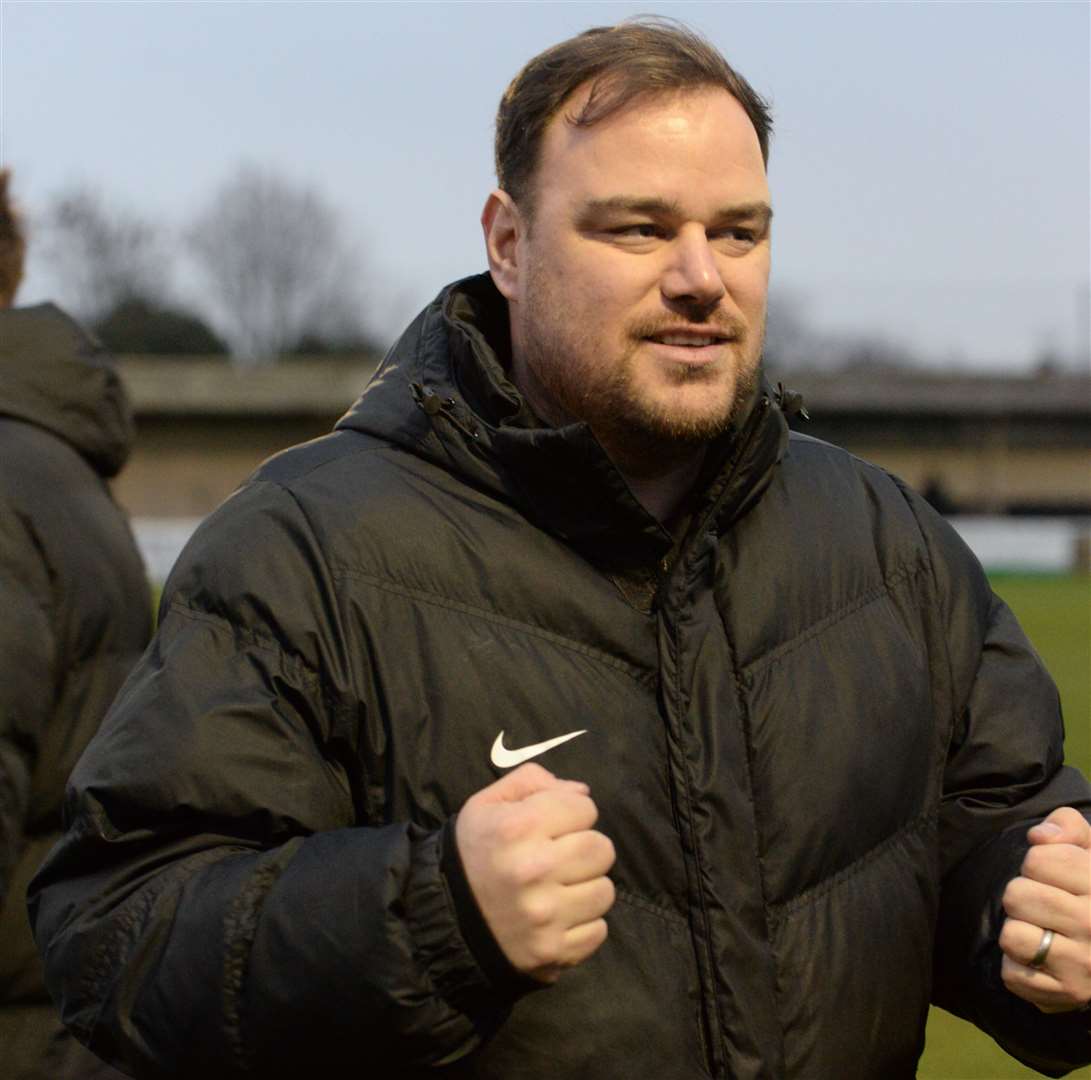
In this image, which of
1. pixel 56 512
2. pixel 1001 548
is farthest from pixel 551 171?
pixel 1001 548

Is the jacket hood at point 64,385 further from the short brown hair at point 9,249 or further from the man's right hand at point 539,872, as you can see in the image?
the man's right hand at point 539,872

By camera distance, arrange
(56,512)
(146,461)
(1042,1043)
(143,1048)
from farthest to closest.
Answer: (146,461)
(56,512)
(1042,1043)
(143,1048)

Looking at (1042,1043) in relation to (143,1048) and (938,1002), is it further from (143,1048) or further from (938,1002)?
(143,1048)

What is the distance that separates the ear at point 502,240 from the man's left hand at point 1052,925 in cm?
100

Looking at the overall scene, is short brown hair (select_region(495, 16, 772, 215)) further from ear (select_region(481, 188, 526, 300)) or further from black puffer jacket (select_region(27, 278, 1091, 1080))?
black puffer jacket (select_region(27, 278, 1091, 1080))

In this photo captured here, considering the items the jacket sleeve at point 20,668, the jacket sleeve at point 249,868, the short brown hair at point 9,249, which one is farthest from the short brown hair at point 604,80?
the short brown hair at point 9,249

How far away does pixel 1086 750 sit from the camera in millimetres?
10539

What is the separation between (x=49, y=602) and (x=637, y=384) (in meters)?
1.59

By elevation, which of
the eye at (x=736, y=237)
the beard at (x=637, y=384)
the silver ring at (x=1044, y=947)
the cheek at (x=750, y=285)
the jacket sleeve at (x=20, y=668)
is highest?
the eye at (x=736, y=237)

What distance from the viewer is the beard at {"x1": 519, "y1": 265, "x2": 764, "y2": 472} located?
2307 mm

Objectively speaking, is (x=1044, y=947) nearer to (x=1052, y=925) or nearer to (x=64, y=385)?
(x=1052, y=925)

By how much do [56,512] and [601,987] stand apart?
187 centimetres

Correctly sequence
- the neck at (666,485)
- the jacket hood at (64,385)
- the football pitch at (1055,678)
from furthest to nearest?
the football pitch at (1055,678) → the jacket hood at (64,385) → the neck at (666,485)

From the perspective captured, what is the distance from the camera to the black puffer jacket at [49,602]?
333 cm
